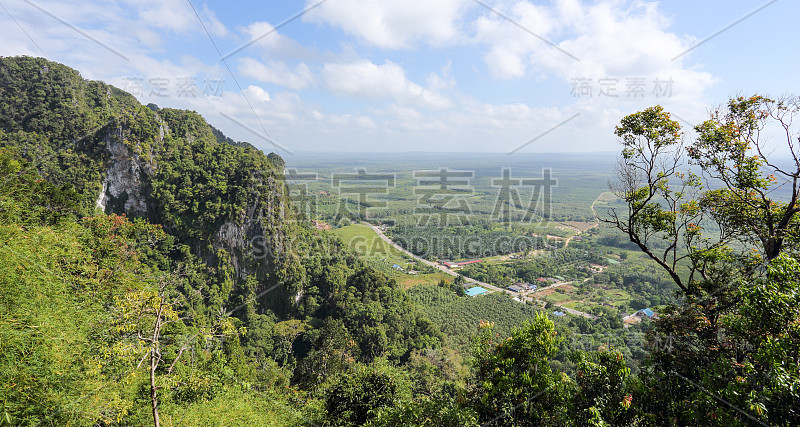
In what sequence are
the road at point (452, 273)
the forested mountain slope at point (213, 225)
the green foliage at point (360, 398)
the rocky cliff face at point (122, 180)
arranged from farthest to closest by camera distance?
the road at point (452, 273) → the rocky cliff face at point (122, 180) → the forested mountain slope at point (213, 225) → the green foliage at point (360, 398)

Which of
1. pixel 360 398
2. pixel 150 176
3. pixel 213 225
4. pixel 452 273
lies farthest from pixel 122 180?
pixel 452 273

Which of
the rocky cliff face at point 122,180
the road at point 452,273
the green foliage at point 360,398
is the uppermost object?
the rocky cliff face at point 122,180

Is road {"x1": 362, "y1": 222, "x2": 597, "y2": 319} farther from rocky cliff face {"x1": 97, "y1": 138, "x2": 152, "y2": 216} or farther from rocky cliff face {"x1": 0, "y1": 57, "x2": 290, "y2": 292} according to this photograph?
rocky cliff face {"x1": 97, "y1": 138, "x2": 152, "y2": 216}

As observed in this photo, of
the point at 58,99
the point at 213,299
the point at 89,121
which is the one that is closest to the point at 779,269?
the point at 213,299

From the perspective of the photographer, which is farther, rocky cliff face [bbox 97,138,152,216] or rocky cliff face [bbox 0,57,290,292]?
rocky cliff face [bbox 97,138,152,216]

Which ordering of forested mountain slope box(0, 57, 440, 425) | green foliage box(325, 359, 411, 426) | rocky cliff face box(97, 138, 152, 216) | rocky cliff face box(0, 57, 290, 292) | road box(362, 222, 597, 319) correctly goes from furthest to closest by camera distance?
1. road box(362, 222, 597, 319)
2. rocky cliff face box(97, 138, 152, 216)
3. rocky cliff face box(0, 57, 290, 292)
4. forested mountain slope box(0, 57, 440, 425)
5. green foliage box(325, 359, 411, 426)

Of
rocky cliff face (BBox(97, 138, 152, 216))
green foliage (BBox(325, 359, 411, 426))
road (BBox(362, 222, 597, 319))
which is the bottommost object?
road (BBox(362, 222, 597, 319))

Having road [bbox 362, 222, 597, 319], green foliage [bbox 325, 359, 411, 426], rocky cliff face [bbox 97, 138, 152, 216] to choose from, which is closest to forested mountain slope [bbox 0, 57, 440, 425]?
rocky cliff face [bbox 97, 138, 152, 216]

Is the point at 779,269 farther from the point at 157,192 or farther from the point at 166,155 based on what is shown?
the point at 166,155

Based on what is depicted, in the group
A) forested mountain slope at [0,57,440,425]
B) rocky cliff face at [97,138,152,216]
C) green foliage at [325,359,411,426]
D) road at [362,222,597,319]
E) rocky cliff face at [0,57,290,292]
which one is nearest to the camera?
green foliage at [325,359,411,426]

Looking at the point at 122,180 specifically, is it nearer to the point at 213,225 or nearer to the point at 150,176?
the point at 150,176

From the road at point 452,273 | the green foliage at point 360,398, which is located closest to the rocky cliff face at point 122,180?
the green foliage at point 360,398

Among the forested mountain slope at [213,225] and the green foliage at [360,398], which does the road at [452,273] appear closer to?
the forested mountain slope at [213,225]
